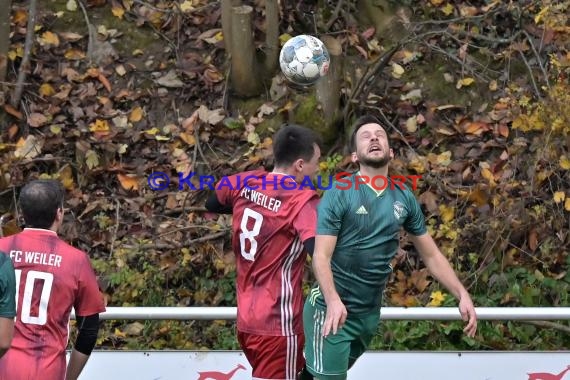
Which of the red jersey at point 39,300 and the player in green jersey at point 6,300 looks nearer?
the player in green jersey at point 6,300

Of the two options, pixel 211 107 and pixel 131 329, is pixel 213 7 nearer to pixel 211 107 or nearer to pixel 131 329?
pixel 211 107

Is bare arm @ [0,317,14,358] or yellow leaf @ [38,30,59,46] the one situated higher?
yellow leaf @ [38,30,59,46]

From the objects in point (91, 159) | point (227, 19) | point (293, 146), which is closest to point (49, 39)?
point (91, 159)

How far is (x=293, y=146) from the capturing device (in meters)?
6.38

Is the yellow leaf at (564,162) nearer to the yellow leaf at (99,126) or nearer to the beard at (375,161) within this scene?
the beard at (375,161)

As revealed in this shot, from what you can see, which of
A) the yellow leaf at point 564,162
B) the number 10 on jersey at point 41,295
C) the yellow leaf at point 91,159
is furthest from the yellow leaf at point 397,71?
the number 10 on jersey at point 41,295

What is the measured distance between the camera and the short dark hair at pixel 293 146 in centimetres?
638

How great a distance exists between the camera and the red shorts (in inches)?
248

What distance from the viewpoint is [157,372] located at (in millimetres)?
7184

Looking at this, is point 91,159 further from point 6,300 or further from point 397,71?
point 6,300

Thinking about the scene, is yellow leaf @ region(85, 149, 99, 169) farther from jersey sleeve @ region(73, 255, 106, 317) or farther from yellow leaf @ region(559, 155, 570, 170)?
jersey sleeve @ region(73, 255, 106, 317)

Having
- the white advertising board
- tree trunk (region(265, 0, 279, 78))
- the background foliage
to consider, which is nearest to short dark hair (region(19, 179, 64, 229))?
the white advertising board

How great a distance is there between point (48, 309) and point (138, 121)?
5579mm

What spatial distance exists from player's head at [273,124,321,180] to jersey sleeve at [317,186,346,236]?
0.38 metres
